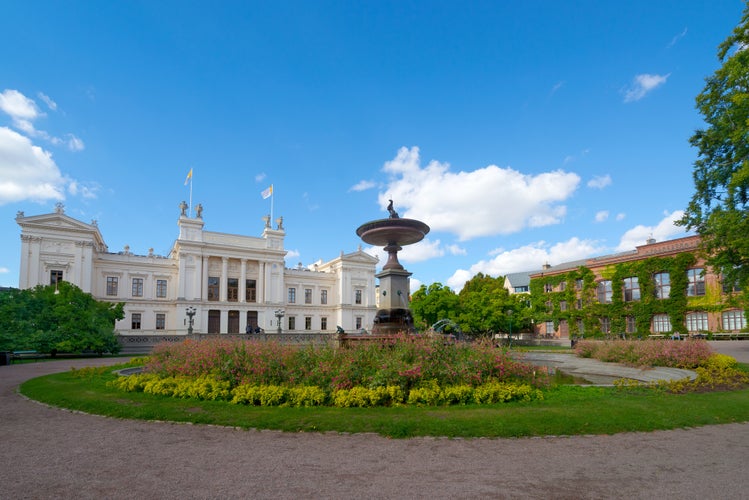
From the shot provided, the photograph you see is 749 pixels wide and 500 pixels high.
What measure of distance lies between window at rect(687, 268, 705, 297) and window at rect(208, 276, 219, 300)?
47234mm

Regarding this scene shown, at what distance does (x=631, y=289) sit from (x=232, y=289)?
42776mm

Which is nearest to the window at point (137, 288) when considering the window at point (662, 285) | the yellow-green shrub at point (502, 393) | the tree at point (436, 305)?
the tree at point (436, 305)

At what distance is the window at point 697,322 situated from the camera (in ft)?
116

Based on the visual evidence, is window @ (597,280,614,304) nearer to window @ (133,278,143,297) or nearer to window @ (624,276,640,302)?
window @ (624,276,640,302)

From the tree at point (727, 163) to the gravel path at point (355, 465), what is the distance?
52.4 ft

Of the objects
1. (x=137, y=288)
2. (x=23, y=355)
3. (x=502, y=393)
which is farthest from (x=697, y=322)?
(x=137, y=288)

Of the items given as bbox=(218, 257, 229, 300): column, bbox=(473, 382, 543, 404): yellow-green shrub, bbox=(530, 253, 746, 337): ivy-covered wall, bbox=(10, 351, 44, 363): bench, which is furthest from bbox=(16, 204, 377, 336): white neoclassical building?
bbox=(473, 382, 543, 404): yellow-green shrub

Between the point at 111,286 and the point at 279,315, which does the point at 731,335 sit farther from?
the point at 111,286

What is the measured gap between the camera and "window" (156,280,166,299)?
155 ft

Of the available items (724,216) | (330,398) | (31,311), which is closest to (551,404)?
(330,398)

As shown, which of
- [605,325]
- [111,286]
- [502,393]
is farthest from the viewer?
[111,286]

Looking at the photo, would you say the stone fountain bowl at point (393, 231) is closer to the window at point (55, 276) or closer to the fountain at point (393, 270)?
the fountain at point (393, 270)

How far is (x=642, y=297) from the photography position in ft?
130

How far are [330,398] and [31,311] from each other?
25773 millimetres
